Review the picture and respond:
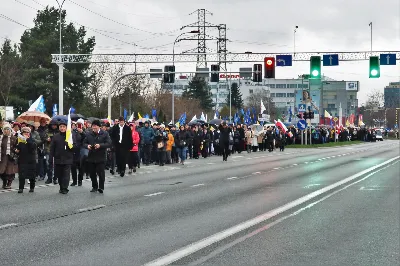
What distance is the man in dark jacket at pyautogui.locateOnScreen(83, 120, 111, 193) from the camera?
19312 mm

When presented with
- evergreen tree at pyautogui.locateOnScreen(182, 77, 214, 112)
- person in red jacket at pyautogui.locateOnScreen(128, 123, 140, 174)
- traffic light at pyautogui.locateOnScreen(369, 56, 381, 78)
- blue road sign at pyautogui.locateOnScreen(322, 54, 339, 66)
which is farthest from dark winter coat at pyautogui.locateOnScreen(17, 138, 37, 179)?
evergreen tree at pyautogui.locateOnScreen(182, 77, 214, 112)

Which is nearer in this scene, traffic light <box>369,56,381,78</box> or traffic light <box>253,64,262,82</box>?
traffic light <box>253,64,262,82</box>

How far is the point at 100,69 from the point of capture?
3201 inches

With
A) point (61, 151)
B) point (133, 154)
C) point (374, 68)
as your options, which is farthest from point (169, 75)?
point (61, 151)

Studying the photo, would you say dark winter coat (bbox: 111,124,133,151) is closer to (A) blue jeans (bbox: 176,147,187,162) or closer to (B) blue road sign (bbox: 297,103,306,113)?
(A) blue jeans (bbox: 176,147,187,162)

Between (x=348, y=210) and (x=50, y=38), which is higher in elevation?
(x=50, y=38)

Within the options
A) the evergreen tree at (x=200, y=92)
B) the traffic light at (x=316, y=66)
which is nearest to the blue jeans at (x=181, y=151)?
the traffic light at (x=316, y=66)

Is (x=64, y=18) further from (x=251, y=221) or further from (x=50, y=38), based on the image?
(x=251, y=221)

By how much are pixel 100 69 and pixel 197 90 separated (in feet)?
238

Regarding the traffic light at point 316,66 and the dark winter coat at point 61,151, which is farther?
the traffic light at point 316,66

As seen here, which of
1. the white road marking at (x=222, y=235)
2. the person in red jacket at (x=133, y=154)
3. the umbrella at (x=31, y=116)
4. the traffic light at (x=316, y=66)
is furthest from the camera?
the traffic light at (x=316, y=66)

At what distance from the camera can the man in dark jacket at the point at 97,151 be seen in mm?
19312

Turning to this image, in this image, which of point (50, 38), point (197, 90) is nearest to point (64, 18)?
point (50, 38)

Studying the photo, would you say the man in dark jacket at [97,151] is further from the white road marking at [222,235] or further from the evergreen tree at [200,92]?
the evergreen tree at [200,92]
